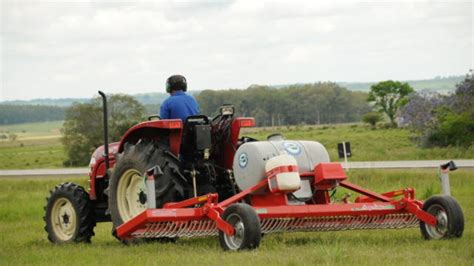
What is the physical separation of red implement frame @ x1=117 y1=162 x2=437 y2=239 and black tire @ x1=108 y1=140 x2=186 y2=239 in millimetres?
216

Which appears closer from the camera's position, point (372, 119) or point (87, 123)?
point (87, 123)

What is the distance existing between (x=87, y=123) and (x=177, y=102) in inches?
1700

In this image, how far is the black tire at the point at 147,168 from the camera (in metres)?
10.4

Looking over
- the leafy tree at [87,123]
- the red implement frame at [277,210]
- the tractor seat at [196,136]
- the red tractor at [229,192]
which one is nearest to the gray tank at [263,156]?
the red tractor at [229,192]

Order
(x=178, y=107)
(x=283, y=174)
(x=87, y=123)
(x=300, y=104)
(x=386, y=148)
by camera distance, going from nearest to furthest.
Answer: (x=283, y=174) → (x=178, y=107) → (x=386, y=148) → (x=87, y=123) → (x=300, y=104)

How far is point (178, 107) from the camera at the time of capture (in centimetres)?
1100

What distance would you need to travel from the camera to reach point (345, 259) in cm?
841

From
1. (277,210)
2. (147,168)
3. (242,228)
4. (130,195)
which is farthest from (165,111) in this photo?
(242,228)

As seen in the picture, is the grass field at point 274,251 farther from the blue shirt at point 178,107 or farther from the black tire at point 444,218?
the blue shirt at point 178,107

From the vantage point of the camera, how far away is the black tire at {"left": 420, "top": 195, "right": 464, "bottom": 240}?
9.95 metres

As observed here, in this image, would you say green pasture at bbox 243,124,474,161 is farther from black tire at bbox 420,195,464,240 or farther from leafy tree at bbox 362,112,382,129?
black tire at bbox 420,195,464,240

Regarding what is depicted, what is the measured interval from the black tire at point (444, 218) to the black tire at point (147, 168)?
2.75 m

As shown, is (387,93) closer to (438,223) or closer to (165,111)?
(165,111)

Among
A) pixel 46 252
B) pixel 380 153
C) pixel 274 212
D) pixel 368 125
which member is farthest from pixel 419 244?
pixel 368 125
